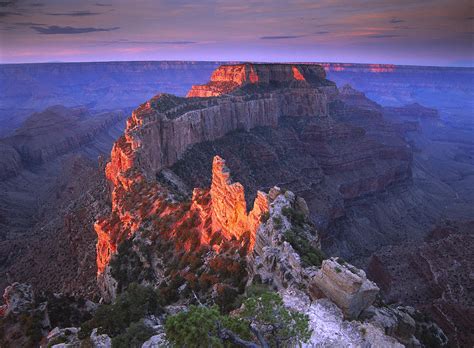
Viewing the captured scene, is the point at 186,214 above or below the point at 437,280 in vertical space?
above

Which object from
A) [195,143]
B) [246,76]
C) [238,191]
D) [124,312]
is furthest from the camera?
[246,76]

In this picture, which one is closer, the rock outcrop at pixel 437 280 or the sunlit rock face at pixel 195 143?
the sunlit rock face at pixel 195 143

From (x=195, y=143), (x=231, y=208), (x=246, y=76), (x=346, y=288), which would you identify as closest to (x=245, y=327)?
(x=346, y=288)

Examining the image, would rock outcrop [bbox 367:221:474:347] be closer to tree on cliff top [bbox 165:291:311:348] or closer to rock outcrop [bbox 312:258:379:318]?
rock outcrop [bbox 312:258:379:318]

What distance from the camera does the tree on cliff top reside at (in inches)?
623

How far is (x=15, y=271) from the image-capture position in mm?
63531

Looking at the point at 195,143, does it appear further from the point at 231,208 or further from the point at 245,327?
the point at 245,327

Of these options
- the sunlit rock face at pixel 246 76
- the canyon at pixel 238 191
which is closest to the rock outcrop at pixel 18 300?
the canyon at pixel 238 191

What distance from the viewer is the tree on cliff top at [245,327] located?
51.9ft

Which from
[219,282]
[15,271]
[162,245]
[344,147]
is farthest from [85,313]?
[344,147]

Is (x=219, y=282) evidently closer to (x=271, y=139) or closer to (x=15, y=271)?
(x=15, y=271)

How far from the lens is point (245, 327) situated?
17.5 m

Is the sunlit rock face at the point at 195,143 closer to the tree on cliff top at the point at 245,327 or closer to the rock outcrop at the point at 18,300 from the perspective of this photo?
the rock outcrop at the point at 18,300

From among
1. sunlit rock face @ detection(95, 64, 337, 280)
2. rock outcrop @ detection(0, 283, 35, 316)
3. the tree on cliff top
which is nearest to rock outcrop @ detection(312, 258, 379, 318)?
the tree on cliff top
